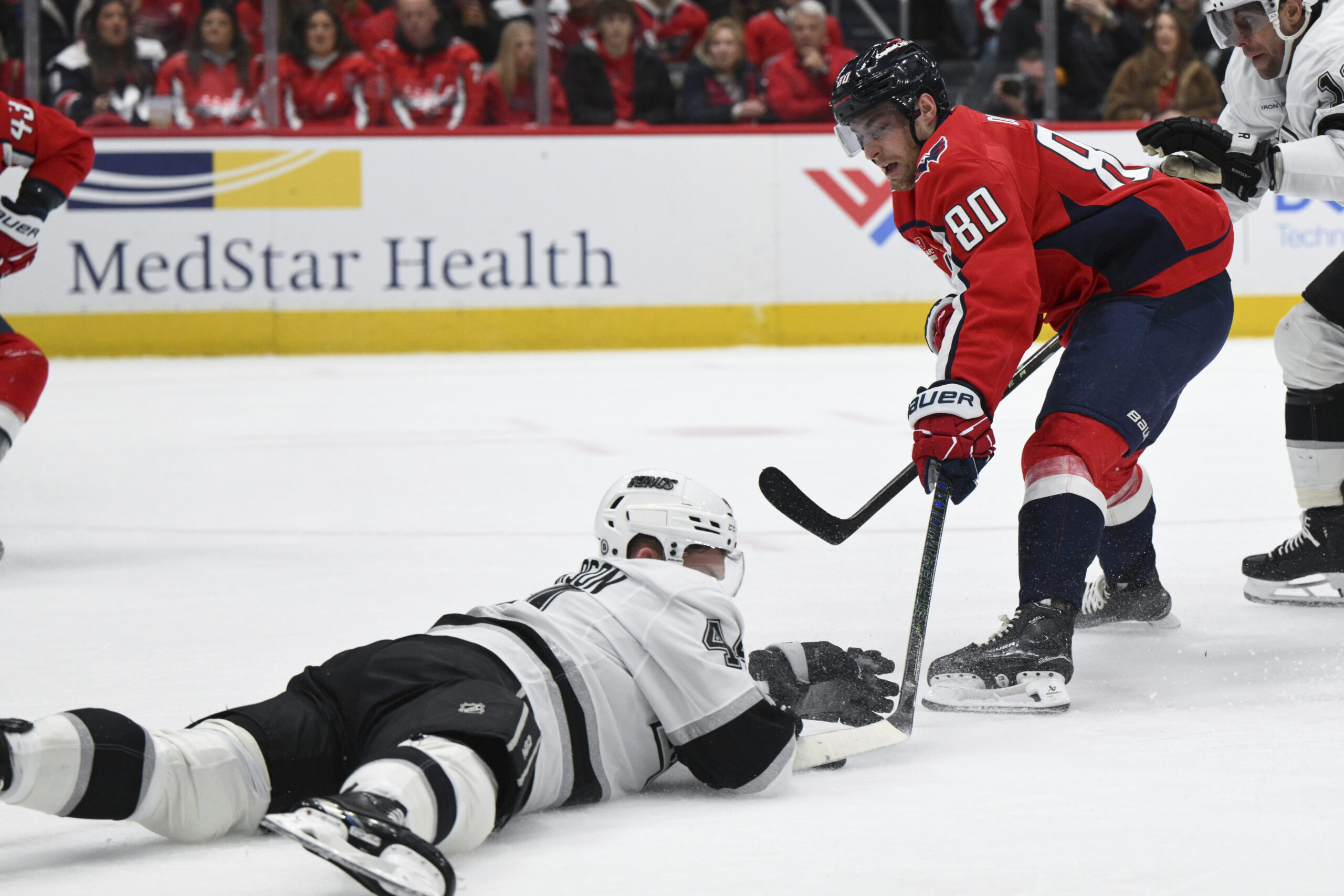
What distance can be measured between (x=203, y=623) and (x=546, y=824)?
4.46 ft

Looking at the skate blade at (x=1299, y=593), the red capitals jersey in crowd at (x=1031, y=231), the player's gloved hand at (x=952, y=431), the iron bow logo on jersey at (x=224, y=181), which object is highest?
the iron bow logo on jersey at (x=224, y=181)

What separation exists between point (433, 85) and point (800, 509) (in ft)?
21.2

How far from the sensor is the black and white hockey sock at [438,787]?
1660mm

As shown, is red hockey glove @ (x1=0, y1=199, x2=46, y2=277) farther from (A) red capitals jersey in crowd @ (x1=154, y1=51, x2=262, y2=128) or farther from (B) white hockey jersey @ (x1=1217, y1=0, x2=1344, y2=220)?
(A) red capitals jersey in crowd @ (x1=154, y1=51, x2=262, y2=128)

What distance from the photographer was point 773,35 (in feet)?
29.3

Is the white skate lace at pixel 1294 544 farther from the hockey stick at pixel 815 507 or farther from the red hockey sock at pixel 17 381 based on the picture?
the red hockey sock at pixel 17 381

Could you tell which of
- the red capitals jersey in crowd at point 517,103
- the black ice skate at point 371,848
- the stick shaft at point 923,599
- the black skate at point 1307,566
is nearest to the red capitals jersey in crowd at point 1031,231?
the stick shaft at point 923,599

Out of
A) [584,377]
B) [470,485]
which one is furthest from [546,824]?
[584,377]

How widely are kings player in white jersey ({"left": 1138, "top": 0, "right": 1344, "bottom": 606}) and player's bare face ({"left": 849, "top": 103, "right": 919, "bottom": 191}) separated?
42cm

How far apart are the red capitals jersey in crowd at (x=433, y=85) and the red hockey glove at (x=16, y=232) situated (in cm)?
469

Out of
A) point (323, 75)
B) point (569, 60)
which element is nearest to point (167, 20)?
point (323, 75)

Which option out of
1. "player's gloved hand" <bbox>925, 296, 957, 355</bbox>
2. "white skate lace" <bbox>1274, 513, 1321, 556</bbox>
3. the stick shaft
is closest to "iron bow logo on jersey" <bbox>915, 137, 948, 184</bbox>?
"player's gloved hand" <bbox>925, 296, 957, 355</bbox>

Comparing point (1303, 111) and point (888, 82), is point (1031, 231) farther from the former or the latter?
point (1303, 111)

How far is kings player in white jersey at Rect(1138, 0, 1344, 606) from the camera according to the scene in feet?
9.18
